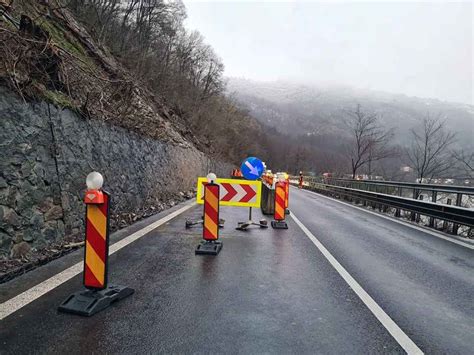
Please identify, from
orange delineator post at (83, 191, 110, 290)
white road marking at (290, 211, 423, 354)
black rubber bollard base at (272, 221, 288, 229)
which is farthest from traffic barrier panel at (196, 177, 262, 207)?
orange delineator post at (83, 191, 110, 290)

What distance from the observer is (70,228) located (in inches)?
248

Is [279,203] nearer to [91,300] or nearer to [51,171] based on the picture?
[51,171]

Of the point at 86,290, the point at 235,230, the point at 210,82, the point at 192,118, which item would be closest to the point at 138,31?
the point at 192,118

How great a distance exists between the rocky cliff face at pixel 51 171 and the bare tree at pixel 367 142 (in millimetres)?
26988

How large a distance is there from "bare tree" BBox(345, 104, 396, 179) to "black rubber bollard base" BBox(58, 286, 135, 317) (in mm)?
30628

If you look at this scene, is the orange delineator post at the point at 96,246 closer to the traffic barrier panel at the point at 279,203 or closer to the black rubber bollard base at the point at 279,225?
the black rubber bollard base at the point at 279,225

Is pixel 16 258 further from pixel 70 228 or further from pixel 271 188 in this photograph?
pixel 271 188

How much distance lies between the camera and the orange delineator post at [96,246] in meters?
3.99

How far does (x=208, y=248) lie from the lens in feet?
21.6

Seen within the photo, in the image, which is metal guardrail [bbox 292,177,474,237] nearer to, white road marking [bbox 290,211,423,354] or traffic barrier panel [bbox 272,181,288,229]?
traffic barrier panel [bbox 272,181,288,229]

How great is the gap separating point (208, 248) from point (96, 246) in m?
2.77

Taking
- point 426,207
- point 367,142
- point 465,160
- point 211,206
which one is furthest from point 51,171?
point 367,142

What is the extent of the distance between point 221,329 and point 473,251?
6.65 metres

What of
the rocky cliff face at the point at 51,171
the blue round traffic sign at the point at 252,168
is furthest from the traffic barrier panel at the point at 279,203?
the rocky cliff face at the point at 51,171
